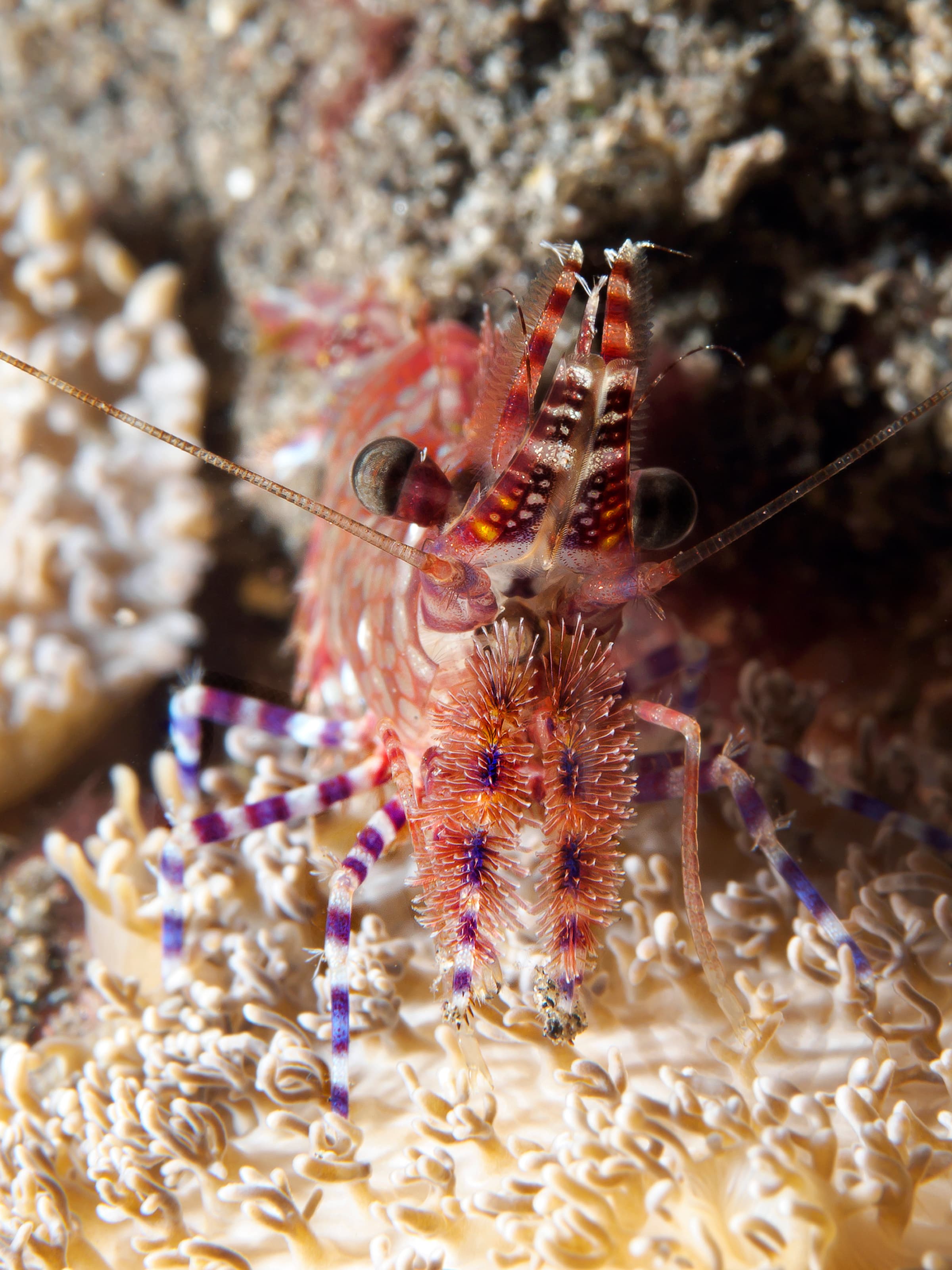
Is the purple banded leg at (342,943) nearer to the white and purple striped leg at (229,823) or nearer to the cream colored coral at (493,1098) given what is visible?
the cream colored coral at (493,1098)

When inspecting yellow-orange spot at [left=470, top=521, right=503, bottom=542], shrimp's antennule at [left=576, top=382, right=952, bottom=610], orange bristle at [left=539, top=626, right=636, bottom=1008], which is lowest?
orange bristle at [left=539, top=626, right=636, bottom=1008]

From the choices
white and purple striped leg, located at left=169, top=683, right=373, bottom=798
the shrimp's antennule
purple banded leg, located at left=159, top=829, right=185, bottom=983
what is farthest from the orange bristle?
purple banded leg, located at left=159, top=829, right=185, bottom=983

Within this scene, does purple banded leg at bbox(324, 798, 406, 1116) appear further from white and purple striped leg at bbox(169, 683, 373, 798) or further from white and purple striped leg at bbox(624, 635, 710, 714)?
white and purple striped leg at bbox(624, 635, 710, 714)

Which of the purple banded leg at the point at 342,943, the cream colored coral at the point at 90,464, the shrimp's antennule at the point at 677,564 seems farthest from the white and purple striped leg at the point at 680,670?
the cream colored coral at the point at 90,464

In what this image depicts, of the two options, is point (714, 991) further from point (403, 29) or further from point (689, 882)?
point (403, 29)

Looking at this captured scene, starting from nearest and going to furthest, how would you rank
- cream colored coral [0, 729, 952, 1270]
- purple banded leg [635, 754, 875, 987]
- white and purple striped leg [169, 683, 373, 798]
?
1. cream colored coral [0, 729, 952, 1270]
2. purple banded leg [635, 754, 875, 987]
3. white and purple striped leg [169, 683, 373, 798]

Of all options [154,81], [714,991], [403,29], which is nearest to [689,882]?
[714,991]

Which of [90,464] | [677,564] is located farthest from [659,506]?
[90,464]
